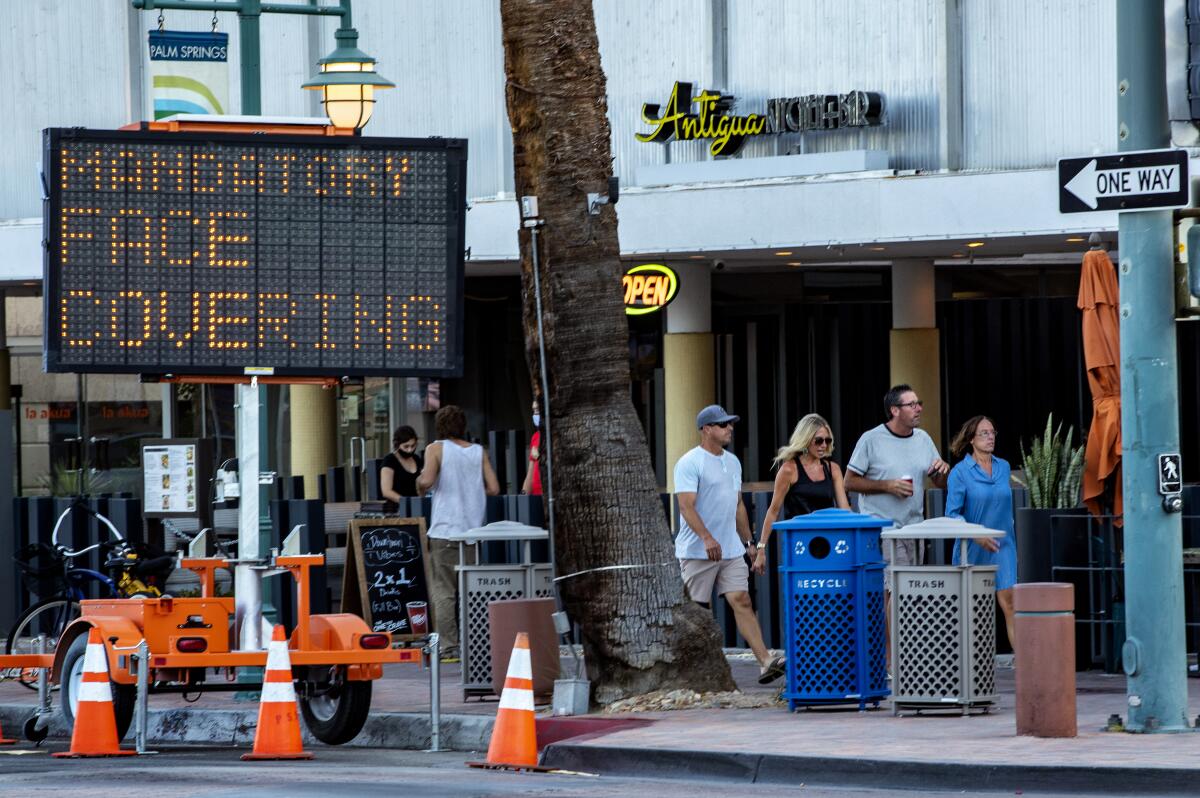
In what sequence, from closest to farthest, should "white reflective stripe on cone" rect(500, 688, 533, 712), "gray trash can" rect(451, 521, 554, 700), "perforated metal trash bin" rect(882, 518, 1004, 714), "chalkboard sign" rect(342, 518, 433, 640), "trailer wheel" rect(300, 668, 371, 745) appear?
"white reflective stripe on cone" rect(500, 688, 533, 712) → "perforated metal trash bin" rect(882, 518, 1004, 714) → "trailer wheel" rect(300, 668, 371, 745) → "gray trash can" rect(451, 521, 554, 700) → "chalkboard sign" rect(342, 518, 433, 640)

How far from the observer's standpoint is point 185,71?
15.4m

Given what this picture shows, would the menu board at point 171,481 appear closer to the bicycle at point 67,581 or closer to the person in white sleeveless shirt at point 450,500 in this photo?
the bicycle at point 67,581

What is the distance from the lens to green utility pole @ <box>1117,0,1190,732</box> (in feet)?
36.0

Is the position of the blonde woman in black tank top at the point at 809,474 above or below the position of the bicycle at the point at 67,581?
above

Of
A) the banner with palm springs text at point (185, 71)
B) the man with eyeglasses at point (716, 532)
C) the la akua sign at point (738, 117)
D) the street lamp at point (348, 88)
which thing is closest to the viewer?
the man with eyeglasses at point (716, 532)

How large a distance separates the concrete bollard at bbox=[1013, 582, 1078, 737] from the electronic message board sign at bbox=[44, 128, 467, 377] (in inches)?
145

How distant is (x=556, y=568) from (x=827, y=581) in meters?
1.62

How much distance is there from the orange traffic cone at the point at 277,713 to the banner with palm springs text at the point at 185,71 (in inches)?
200

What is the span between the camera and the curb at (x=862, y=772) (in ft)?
31.6

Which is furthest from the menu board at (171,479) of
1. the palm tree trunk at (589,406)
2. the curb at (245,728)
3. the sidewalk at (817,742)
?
the palm tree trunk at (589,406)

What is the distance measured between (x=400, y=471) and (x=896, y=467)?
5163 millimetres

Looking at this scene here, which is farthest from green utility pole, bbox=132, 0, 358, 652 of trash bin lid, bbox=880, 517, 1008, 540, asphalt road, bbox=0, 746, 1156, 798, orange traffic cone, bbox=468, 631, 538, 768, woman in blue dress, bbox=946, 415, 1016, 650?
woman in blue dress, bbox=946, 415, 1016, 650

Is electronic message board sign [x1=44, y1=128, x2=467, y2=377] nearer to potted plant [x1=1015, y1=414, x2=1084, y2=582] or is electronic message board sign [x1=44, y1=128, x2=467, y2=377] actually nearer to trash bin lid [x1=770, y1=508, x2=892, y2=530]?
trash bin lid [x1=770, y1=508, x2=892, y2=530]

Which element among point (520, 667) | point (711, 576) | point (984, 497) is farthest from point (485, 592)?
point (984, 497)
